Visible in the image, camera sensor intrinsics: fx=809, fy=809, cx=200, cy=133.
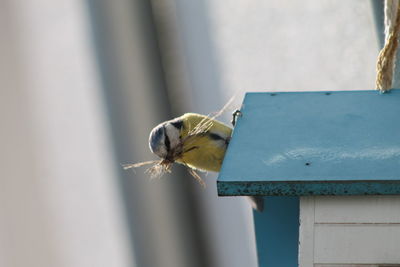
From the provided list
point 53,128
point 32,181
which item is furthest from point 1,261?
point 53,128

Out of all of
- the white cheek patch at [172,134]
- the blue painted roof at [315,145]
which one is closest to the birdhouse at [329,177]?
the blue painted roof at [315,145]

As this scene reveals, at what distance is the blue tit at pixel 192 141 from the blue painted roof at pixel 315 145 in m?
0.13

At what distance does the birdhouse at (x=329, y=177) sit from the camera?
0.76m

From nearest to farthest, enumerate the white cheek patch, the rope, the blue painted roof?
the blue painted roof < the rope < the white cheek patch

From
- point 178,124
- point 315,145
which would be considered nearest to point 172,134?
point 178,124

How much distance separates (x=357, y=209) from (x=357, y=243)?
0.04 meters

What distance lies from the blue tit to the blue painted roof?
0.13m

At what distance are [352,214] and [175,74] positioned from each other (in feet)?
2.34

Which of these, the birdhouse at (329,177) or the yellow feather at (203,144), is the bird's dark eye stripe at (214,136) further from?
the birdhouse at (329,177)

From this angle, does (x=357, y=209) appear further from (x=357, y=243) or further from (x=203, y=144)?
(x=203, y=144)

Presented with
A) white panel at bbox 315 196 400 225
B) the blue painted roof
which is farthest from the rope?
white panel at bbox 315 196 400 225

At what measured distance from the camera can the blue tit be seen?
1035 mm

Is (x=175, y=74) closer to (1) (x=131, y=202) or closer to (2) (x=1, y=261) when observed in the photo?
(1) (x=131, y=202)

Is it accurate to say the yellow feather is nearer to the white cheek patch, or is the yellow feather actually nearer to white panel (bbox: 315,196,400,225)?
the white cheek patch
